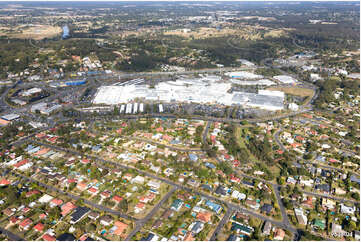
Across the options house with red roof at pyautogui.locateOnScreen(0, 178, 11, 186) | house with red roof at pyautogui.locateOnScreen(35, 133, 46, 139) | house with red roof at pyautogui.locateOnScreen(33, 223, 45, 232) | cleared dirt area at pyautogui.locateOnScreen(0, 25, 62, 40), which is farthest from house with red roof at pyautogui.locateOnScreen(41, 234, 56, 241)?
cleared dirt area at pyautogui.locateOnScreen(0, 25, 62, 40)

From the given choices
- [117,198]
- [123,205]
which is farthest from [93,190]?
[123,205]

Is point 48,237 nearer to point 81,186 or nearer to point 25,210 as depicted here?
point 25,210

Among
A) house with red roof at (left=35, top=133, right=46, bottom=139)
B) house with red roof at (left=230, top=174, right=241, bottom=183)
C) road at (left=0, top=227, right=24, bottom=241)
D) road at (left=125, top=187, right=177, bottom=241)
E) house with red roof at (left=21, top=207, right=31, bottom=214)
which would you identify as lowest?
road at (left=0, top=227, right=24, bottom=241)

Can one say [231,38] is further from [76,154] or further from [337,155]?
[76,154]

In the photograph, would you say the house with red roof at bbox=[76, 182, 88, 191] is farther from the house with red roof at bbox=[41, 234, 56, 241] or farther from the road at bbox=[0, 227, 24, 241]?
the road at bbox=[0, 227, 24, 241]

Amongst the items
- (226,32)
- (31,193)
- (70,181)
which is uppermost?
(226,32)

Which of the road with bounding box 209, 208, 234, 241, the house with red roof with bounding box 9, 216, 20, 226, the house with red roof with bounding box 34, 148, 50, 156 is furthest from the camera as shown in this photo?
the house with red roof with bounding box 34, 148, 50, 156

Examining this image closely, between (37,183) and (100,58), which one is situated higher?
(100,58)

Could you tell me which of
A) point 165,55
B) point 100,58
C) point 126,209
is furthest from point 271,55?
point 126,209
